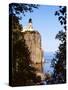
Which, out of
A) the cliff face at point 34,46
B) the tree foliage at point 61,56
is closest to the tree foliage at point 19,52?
the cliff face at point 34,46

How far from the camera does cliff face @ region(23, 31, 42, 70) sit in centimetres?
180

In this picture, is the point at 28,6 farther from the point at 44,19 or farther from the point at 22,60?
the point at 22,60

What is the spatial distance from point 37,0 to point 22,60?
407 millimetres

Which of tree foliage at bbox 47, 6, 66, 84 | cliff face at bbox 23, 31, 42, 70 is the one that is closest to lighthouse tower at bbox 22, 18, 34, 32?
cliff face at bbox 23, 31, 42, 70

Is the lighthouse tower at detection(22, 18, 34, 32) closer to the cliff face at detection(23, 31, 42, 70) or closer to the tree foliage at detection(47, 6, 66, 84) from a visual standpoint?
the cliff face at detection(23, 31, 42, 70)

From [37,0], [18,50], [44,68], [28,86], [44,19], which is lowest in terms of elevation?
[28,86]

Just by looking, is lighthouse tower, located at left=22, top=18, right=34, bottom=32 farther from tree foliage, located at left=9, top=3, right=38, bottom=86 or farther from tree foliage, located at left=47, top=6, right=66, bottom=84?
tree foliage, located at left=47, top=6, right=66, bottom=84

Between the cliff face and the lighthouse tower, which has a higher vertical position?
the lighthouse tower

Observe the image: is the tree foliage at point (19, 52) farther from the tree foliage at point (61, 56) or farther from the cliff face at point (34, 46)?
the tree foliage at point (61, 56)

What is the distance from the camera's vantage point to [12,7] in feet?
5.80

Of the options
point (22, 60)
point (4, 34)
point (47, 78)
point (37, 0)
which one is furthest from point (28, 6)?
point (47, 78)

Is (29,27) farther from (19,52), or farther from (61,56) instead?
(61,56)

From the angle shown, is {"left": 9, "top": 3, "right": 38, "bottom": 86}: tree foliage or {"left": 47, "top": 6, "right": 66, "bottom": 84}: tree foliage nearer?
{"left": 9, "top": 3, "right": 38, "bottom": 86}: tree foliage

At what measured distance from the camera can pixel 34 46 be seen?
5.96ft
